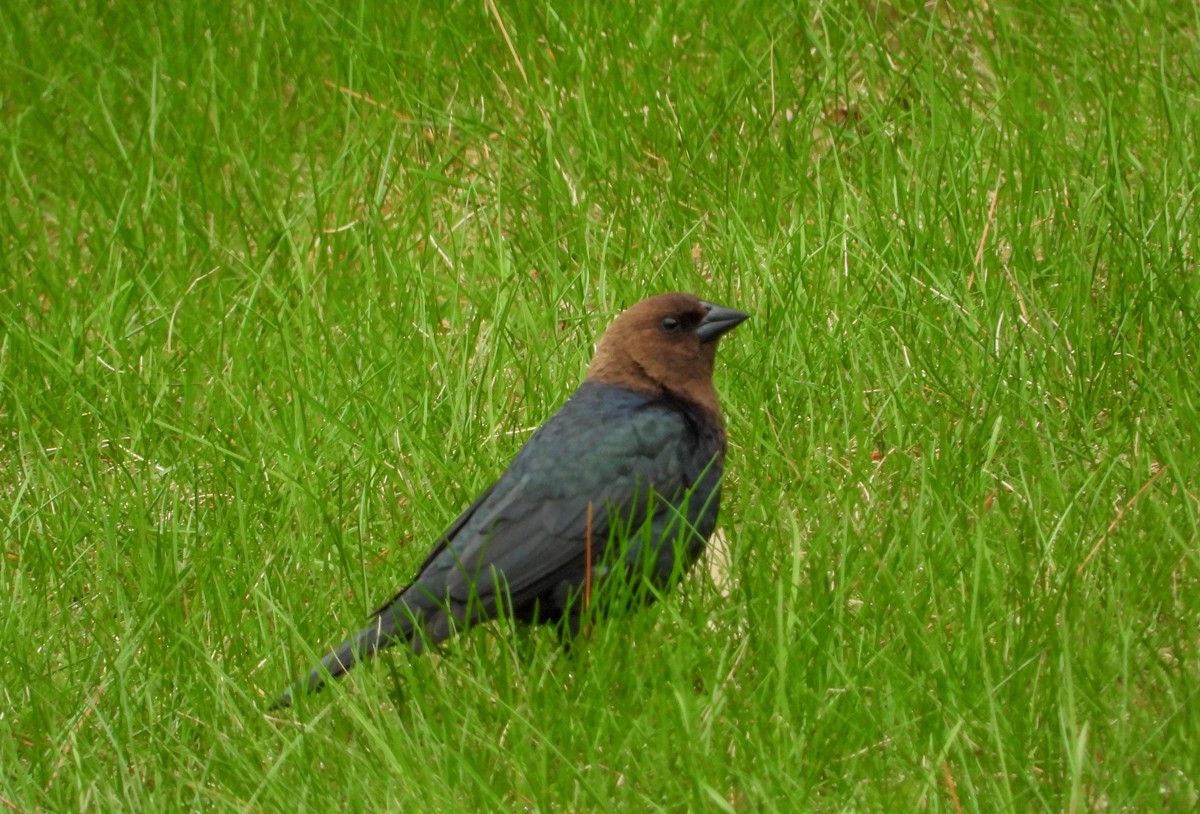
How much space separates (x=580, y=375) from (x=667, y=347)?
1.56ft

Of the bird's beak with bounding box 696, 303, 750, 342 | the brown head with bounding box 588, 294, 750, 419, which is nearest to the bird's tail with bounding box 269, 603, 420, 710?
the brown head with bounding box 588, 294, 750, 419

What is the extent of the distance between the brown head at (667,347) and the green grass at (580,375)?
0.18 metres

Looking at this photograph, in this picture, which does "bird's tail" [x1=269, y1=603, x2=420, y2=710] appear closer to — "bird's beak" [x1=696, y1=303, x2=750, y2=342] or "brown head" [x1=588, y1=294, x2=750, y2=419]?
"brown head" [x1=588, y1=294, x2=750, y2=419]

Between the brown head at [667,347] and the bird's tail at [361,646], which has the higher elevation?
the brown head at [667,347]

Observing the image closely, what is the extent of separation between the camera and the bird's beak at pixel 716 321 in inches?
161

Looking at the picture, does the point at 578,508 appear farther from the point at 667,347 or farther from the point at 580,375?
the point at 580,375

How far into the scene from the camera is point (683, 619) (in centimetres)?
314

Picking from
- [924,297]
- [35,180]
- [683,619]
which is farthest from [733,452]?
[35,180]

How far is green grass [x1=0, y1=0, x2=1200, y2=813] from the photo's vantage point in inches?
114

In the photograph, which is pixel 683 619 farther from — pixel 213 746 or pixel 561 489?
pixel 213 746

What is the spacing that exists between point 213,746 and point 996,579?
1494 mm

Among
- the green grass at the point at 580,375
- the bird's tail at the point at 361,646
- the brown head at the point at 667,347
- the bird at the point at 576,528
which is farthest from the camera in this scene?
the brown head at the point at 667,347

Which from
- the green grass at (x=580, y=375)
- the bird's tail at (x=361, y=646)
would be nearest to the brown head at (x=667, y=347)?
the green grass at (x=580, y=375)

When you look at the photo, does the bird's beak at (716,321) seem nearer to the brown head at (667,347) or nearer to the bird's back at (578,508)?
the brown head at (667,347)
